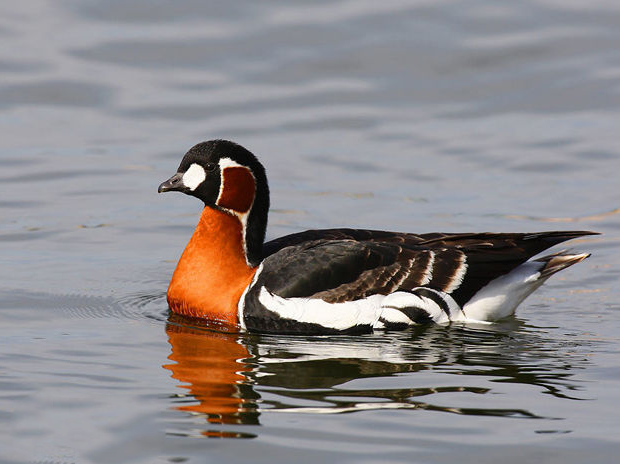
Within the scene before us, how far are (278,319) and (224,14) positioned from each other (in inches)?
418

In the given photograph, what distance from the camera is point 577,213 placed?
48.0 feet

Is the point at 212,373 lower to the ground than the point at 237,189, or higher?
lower

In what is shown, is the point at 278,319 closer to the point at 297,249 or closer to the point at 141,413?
the point at 297,249

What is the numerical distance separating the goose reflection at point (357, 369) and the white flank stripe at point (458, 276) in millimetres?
371

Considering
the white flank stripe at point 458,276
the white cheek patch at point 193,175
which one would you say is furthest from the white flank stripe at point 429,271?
the white cheek patch at point 193,175

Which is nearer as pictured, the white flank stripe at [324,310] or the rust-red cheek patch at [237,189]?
the white flank stripe at [324,310]

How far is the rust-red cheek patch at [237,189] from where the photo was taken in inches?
443

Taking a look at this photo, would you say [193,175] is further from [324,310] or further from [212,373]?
[212,373]

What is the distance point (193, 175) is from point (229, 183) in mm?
355

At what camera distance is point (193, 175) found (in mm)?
11141

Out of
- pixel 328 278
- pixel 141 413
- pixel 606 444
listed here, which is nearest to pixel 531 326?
pixel 328 278

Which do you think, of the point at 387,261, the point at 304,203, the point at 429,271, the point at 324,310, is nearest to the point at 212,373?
the point at 324,310

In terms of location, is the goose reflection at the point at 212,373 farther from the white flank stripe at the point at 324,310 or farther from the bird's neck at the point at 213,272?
the white flank stripe at the point at 324,310

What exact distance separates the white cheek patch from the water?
1329 millimetres
